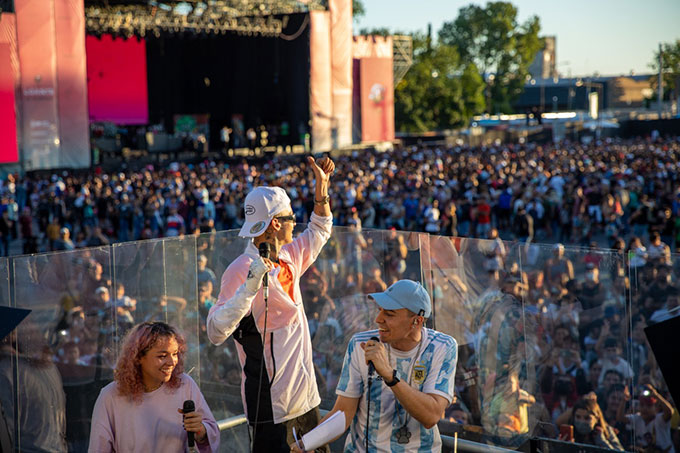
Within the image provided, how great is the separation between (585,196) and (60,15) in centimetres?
1922

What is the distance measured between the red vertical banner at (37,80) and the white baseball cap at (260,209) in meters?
29.0

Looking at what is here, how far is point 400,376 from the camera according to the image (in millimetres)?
3709

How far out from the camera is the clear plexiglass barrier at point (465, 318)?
6.12 metres

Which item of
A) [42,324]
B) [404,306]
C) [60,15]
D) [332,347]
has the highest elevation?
[60,15]

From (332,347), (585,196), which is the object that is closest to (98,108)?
(585,196)

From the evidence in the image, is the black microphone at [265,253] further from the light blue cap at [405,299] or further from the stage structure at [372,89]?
the stage structure at [372,89]

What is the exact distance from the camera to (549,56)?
148625 mm

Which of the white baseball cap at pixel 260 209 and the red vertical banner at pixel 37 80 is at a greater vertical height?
the red vertical banner at pixel 37 80

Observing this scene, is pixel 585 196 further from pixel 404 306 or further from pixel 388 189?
pixel 404 306

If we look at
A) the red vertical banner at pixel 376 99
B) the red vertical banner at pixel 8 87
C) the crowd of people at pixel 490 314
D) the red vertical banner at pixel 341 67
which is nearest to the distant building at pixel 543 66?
the red vertical banner at pixel 376 99

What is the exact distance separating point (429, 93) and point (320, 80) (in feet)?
141

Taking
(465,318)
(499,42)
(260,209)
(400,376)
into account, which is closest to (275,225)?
(260,209)

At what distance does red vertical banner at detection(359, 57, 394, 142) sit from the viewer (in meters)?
49.1

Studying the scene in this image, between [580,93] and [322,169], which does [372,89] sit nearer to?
[322,169]
